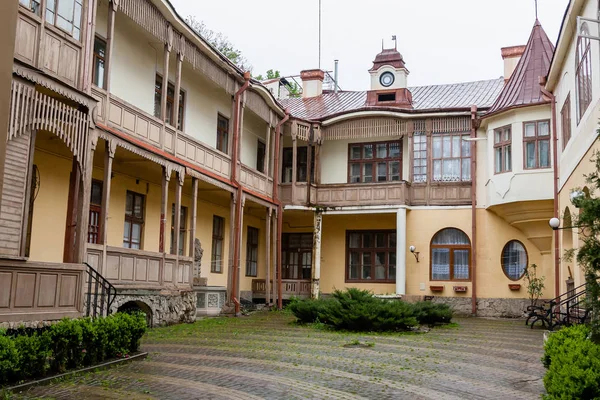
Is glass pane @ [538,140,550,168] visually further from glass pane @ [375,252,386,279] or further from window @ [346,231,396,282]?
glass pane @ [375,252,386,279]

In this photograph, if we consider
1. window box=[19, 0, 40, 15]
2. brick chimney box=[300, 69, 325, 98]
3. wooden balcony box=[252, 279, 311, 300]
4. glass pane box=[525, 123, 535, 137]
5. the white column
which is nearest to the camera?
window box=[19, 0, 40, 15]

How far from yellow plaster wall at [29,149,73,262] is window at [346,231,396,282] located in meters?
14.1

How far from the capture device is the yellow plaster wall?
15.7 m

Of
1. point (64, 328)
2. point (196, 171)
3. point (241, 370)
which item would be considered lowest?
point (241, 370)

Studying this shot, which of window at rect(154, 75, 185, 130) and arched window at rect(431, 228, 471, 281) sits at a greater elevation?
window at rect(154, 75, 185, 130)

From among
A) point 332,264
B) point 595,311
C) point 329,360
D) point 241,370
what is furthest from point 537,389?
point 332,264

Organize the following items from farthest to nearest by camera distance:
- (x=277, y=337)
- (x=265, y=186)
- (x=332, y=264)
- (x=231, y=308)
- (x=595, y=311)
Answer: (x=332, y=264) < (x=265, y=186) < (x=231, y=308) < (x=277, y=337) < (x=595, y=311)

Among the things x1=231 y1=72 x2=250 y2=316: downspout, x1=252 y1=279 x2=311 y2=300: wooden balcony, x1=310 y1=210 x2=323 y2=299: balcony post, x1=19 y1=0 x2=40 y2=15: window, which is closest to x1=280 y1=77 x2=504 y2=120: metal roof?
x1=310 y1=210 x2=323 y2=299: balcony post

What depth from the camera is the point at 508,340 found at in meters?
15.3

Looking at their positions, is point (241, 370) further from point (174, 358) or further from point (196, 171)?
point (196, 171)

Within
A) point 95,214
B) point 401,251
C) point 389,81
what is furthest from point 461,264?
point 95,214

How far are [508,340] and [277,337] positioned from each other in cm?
544

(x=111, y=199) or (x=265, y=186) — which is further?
(x=265, y=186)

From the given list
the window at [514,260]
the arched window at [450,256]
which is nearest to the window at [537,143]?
the window at [514,260]
